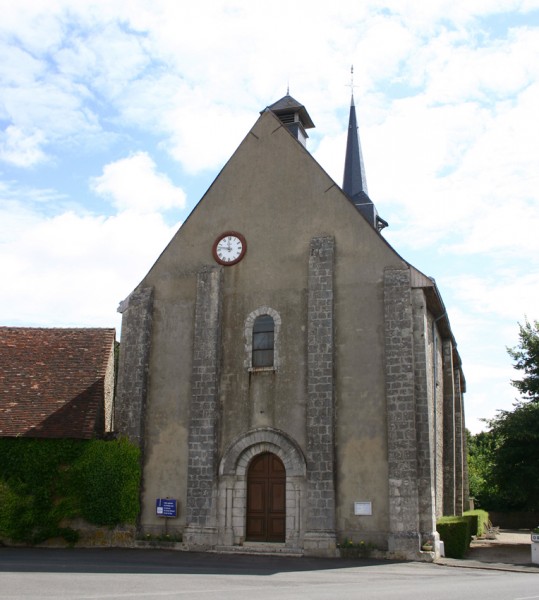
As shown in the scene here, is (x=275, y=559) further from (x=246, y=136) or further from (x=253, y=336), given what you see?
(x=246, y=136)

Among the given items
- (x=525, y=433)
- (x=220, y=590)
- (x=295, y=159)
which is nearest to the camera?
(x=220, y=590)

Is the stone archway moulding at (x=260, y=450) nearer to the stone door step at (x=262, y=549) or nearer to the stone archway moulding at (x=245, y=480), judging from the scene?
the stone archway moulding at (x=245, y=480)

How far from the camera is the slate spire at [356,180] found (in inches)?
1041

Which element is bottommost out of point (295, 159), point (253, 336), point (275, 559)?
point (275, 559)

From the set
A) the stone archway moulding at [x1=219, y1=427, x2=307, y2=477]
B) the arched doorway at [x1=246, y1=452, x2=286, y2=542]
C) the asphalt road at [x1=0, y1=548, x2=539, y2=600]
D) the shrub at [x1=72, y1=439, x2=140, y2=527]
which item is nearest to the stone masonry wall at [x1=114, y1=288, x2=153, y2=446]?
the shrub at [x1=72, y1=439, x2=140, y2=527]

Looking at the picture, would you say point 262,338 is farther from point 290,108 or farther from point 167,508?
point 290,108

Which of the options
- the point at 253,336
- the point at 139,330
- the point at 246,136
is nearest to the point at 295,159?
the point at 246,136

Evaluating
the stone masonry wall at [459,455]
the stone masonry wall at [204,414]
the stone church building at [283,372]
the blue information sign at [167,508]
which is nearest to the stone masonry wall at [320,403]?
the stone church building at [283,372]

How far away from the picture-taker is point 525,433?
825 inches

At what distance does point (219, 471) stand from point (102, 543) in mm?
3591

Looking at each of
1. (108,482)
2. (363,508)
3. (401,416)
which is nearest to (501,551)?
(363,508)

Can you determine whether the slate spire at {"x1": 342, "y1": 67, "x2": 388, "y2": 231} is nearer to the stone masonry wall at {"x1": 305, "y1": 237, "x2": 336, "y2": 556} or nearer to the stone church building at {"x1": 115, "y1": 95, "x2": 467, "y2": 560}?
the stone church building at {"x1": 115, "y1": 95, "x2": 467, "y2": 560}

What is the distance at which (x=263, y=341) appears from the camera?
18734 mm

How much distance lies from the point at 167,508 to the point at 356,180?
1531 centimetres
